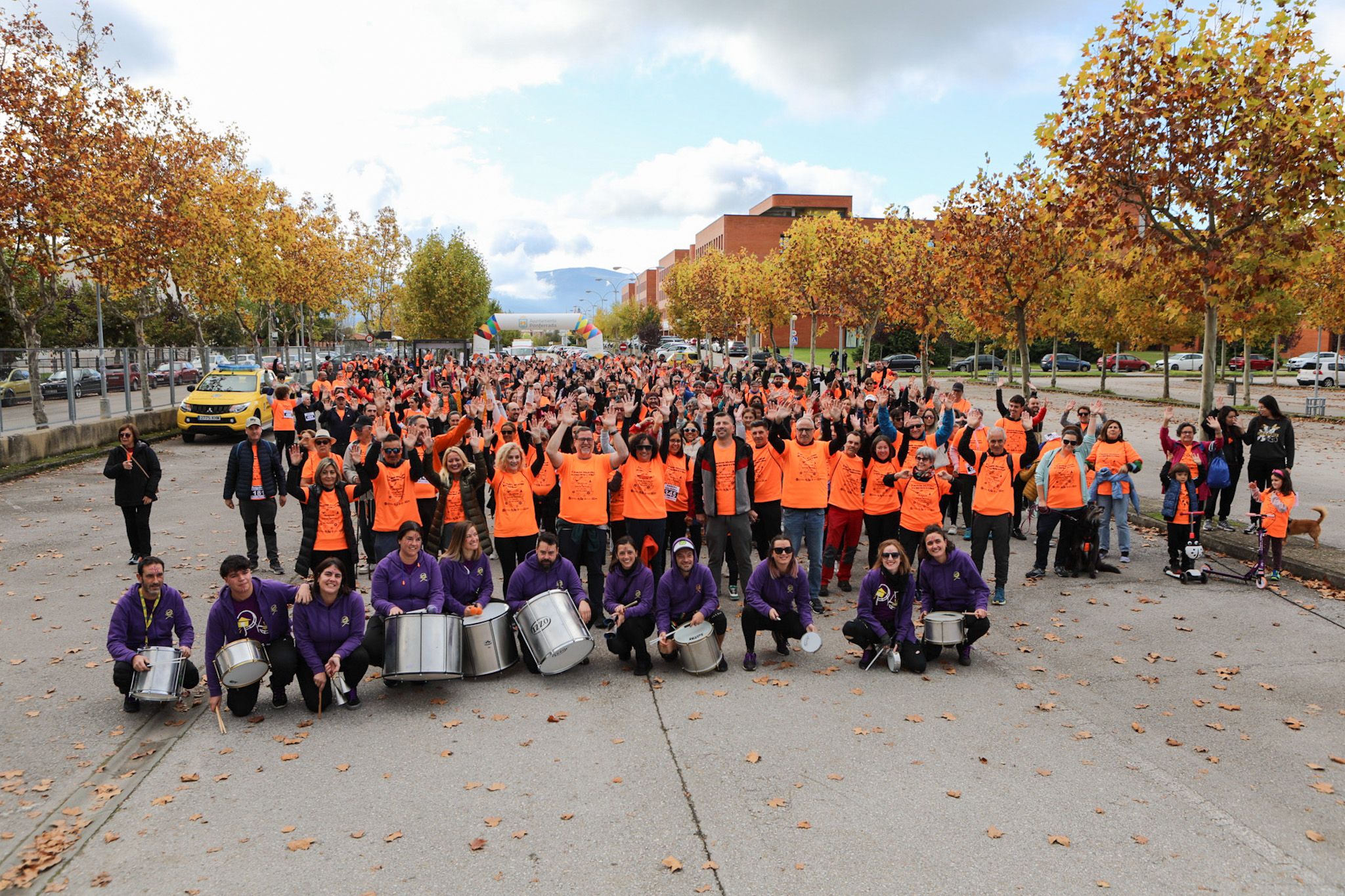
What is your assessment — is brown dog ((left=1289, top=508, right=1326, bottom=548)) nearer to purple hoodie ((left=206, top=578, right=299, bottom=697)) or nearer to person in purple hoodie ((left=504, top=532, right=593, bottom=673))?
person in purple hoodie ((left=504, top=532, right=593, bottom=673))

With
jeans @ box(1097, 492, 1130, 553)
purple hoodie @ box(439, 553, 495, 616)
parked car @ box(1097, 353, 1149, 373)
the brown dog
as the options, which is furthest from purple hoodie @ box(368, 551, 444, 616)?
parked car @ box(1097, 353, 1149, 373)

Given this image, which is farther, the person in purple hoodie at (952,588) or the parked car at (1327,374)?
the parked car at (1327,374)

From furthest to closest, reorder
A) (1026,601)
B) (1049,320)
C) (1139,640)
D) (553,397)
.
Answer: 1. (1049,320)
2. (553,397)
3. (1026,601)
4. (1139,640)

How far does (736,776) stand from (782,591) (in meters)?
2.26

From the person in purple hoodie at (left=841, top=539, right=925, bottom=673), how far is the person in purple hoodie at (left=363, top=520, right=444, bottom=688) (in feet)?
10.9

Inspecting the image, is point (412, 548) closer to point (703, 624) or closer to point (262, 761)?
point (262, 761)

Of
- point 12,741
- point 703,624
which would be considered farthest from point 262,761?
point 703,624

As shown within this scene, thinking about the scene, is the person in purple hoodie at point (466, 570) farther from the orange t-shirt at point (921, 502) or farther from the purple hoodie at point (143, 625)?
the orange t-shirt at point (921, 502)

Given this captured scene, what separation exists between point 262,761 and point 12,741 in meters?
1.76

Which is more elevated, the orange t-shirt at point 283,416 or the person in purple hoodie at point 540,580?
the orange t-shirt at point 283,416

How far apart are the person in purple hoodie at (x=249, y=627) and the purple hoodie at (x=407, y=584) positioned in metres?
0.63

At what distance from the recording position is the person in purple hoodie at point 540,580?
23.3 feet

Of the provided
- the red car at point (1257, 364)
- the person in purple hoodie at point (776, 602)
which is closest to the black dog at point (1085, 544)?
the person in purple hoodie at point (776, 602)

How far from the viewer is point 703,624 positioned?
7109 mm
